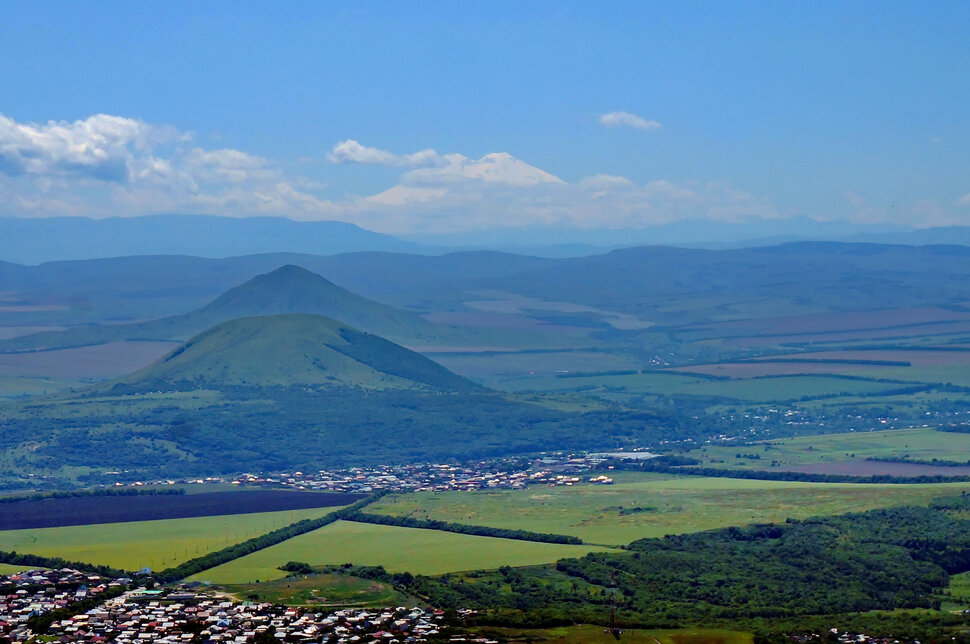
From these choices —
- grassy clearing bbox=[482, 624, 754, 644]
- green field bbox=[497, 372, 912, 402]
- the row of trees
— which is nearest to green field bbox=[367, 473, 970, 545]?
the row of trees

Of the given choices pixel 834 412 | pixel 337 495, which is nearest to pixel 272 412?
pixel 337 495

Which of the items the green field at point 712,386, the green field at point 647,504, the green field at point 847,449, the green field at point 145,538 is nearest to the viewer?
the green field at point 145,538

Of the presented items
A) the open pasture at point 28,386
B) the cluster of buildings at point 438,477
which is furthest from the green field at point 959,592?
the open pasture at point 28,386

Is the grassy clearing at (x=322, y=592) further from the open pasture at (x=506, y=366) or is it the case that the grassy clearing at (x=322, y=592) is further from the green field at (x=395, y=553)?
the open pasture at (x=506, y=366)

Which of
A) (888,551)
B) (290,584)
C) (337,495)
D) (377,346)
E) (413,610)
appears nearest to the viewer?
(413,610)

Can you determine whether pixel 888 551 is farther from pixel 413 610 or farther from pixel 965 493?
pixel 413 610

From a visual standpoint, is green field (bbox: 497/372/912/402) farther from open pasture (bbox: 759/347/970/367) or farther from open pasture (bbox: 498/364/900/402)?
open pasture (bbox: 759/347/970/367)

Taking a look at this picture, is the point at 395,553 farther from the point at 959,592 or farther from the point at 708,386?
the point at 708,386
